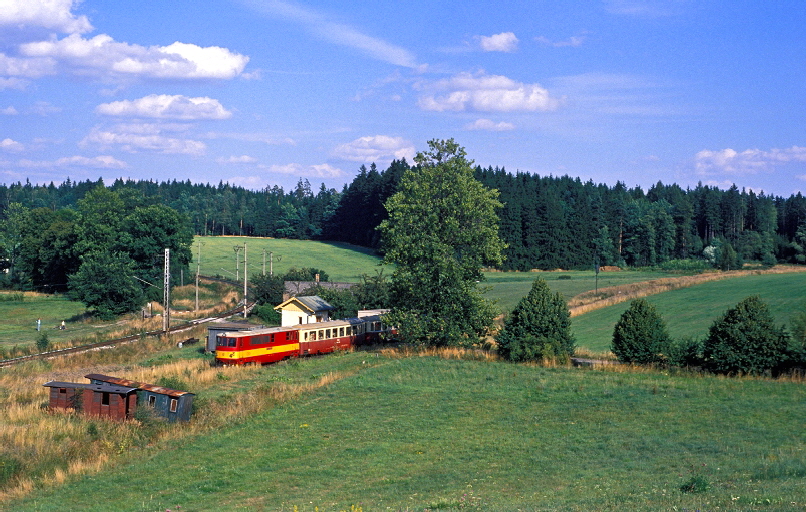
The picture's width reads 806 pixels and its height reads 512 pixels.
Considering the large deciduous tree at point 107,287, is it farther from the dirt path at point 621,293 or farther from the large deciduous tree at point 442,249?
the dirt path at point 621,293

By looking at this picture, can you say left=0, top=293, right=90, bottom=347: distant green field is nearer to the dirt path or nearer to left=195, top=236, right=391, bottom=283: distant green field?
left=195, top=236, right=391, bottom=283: distant green field

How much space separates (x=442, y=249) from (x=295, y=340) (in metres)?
10.6

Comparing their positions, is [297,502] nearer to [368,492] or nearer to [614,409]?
[368,492]

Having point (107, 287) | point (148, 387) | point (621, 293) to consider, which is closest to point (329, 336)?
point (148, 387)

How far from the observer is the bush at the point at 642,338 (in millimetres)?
34969

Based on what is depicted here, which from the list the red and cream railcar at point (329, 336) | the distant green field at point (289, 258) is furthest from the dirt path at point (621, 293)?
the distant green field at point (289, 258)

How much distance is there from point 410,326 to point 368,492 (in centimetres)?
2573

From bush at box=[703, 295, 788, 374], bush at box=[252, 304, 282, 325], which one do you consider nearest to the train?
bush at box=[252, 304, 282, 325]

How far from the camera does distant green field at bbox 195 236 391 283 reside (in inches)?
4469

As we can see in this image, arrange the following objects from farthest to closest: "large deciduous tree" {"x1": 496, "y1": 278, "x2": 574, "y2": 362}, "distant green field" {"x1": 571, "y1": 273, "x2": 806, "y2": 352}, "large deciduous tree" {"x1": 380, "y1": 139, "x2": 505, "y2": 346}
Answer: "distant green field" {"x1": 571, "y1": 273, "x2": 806, "y2": 352} → "large deciduous tree" {"x1": 380, "y1": 139, "x2": 505, "y2": 346} → "large deciduous tree" {"x1": 496, "y1": 278, "x2": 574, "y2": 362}

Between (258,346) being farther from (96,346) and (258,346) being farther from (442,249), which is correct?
(96,346)

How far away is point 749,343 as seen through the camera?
31.0 metres

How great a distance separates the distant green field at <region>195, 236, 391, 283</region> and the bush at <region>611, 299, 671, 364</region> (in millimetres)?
68688

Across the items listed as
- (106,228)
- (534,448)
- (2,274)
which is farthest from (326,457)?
(2,274)
